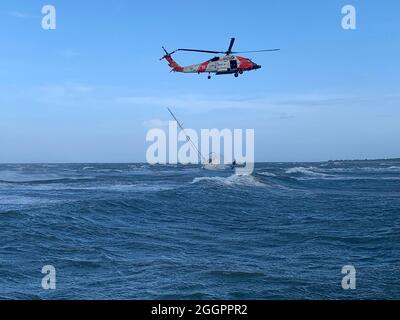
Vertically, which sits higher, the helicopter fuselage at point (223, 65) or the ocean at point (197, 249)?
the helicopter fuselage at point (223, 65)

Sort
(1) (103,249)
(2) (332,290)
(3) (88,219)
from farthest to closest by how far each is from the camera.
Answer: (3) (88,219) < (1) (103,249) < (2) (332,290)

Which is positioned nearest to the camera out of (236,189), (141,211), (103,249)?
(103,249)

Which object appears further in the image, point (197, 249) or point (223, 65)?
point (197, 249)

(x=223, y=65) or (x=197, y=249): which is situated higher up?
(x=223, y=65)

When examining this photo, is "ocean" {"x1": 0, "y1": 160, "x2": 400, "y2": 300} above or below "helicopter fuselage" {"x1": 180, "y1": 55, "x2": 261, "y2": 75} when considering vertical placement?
below

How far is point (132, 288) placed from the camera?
450 inches

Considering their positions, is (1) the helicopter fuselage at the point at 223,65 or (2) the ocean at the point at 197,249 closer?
(2) the ocean at the point at 197,249

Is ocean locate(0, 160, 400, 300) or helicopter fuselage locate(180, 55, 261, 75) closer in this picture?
ocean locate(0, 160, 400, 300)

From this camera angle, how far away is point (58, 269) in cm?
1337
